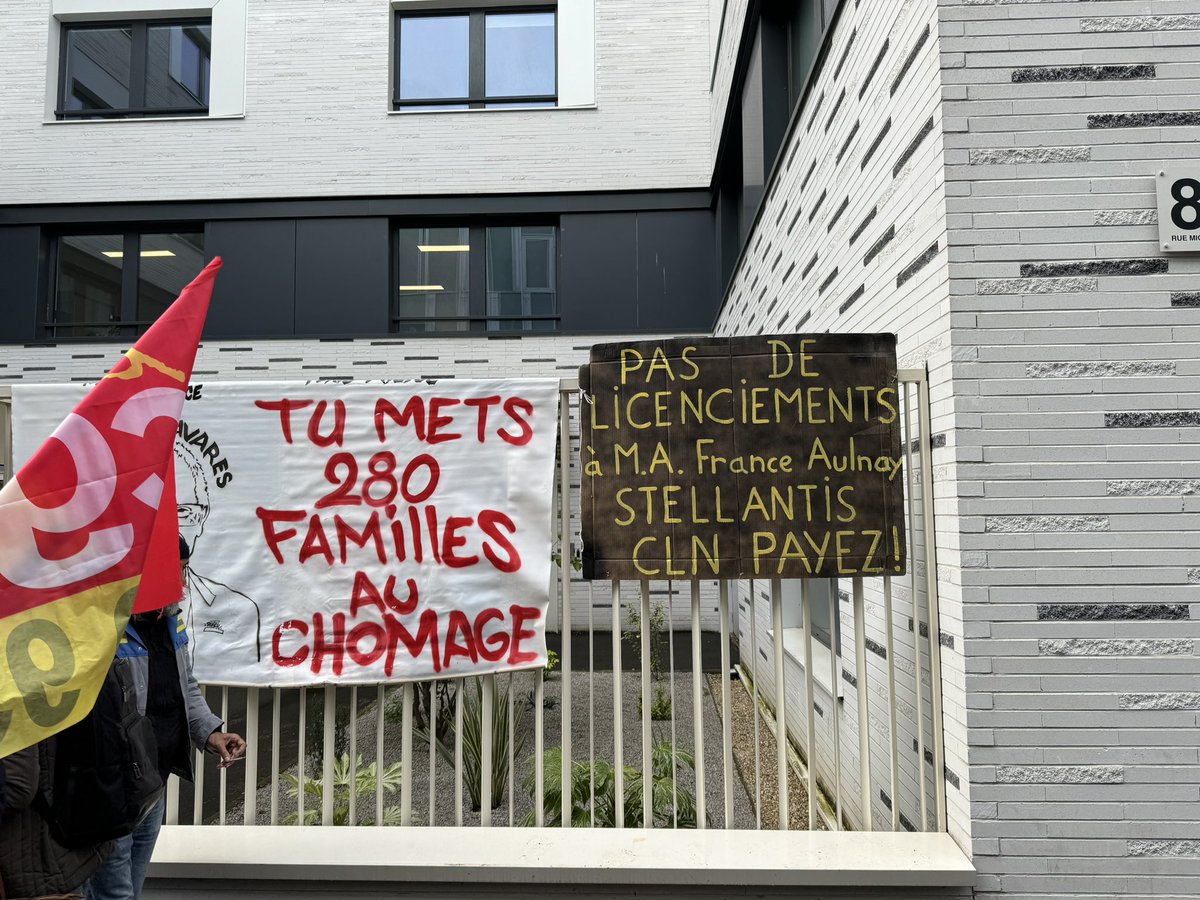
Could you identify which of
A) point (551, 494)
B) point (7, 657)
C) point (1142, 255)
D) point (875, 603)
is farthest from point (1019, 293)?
point (7, 657)

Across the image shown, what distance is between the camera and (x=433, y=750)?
3430 mm

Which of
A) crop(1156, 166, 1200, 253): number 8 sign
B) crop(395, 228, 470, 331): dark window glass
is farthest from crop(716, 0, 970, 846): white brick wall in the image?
crop(395, 228, 470, 331): dark window glass

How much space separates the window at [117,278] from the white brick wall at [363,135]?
2.19ft

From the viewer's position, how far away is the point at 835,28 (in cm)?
391

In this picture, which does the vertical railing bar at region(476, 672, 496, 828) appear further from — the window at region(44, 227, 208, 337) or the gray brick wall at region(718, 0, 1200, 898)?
the window at region(44, 227, 208, 337)

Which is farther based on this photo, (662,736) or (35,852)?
(662,736)

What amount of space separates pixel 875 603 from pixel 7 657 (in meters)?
3.18

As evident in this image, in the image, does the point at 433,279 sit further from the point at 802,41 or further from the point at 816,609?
the point at 816,609

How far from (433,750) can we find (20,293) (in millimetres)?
11993

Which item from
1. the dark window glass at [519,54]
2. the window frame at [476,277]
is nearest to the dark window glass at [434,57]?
the dark window glass at [519,54]

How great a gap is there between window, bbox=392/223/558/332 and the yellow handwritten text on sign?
949 centimetres

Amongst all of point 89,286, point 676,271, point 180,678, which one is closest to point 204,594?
point 180,678

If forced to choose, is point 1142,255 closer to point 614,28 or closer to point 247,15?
point 614,28

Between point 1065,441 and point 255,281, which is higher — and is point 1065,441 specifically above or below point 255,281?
below
